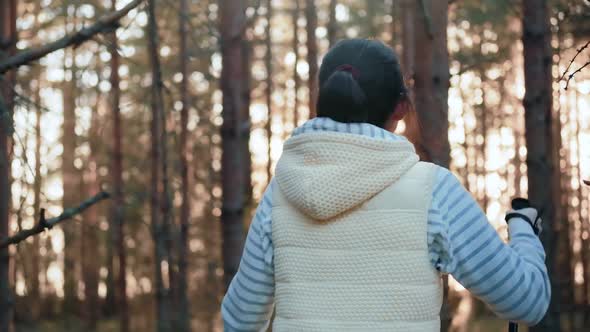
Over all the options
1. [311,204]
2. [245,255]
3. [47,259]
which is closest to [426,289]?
[311,204]

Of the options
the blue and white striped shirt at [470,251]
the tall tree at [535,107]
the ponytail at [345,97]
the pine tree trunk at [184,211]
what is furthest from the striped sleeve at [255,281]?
the pine tree trunk at [184,211]

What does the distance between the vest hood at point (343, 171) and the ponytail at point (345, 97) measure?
0.25ft

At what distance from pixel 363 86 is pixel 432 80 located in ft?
7.91

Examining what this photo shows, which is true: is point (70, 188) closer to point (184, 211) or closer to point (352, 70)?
point (184, 211)

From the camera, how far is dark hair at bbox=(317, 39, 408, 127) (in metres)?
2.38

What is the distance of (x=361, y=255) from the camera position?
232 cm

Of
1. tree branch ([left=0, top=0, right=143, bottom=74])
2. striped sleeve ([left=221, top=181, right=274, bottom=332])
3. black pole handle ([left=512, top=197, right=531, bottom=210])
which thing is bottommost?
striped sleeve ([left=221, top=181, right=274, bottom=332])

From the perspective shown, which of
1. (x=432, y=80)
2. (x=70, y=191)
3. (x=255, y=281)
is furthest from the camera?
(x=70, y=191)

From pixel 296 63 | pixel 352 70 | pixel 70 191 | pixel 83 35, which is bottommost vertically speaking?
pixel 70 191

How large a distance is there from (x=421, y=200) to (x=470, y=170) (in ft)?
100

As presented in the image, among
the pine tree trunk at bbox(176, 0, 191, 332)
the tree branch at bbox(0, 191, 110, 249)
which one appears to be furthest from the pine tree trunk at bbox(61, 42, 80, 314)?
the tree branch at bbox(0, 191, 110, 249)

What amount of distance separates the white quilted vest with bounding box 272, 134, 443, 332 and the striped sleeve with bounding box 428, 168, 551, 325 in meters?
0.03

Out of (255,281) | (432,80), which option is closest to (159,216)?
(432,80)

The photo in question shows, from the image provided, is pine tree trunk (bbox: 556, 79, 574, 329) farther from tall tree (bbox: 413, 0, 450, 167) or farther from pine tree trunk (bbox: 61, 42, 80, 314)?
tall tree (bbox: 413, 0, 450, 167)
